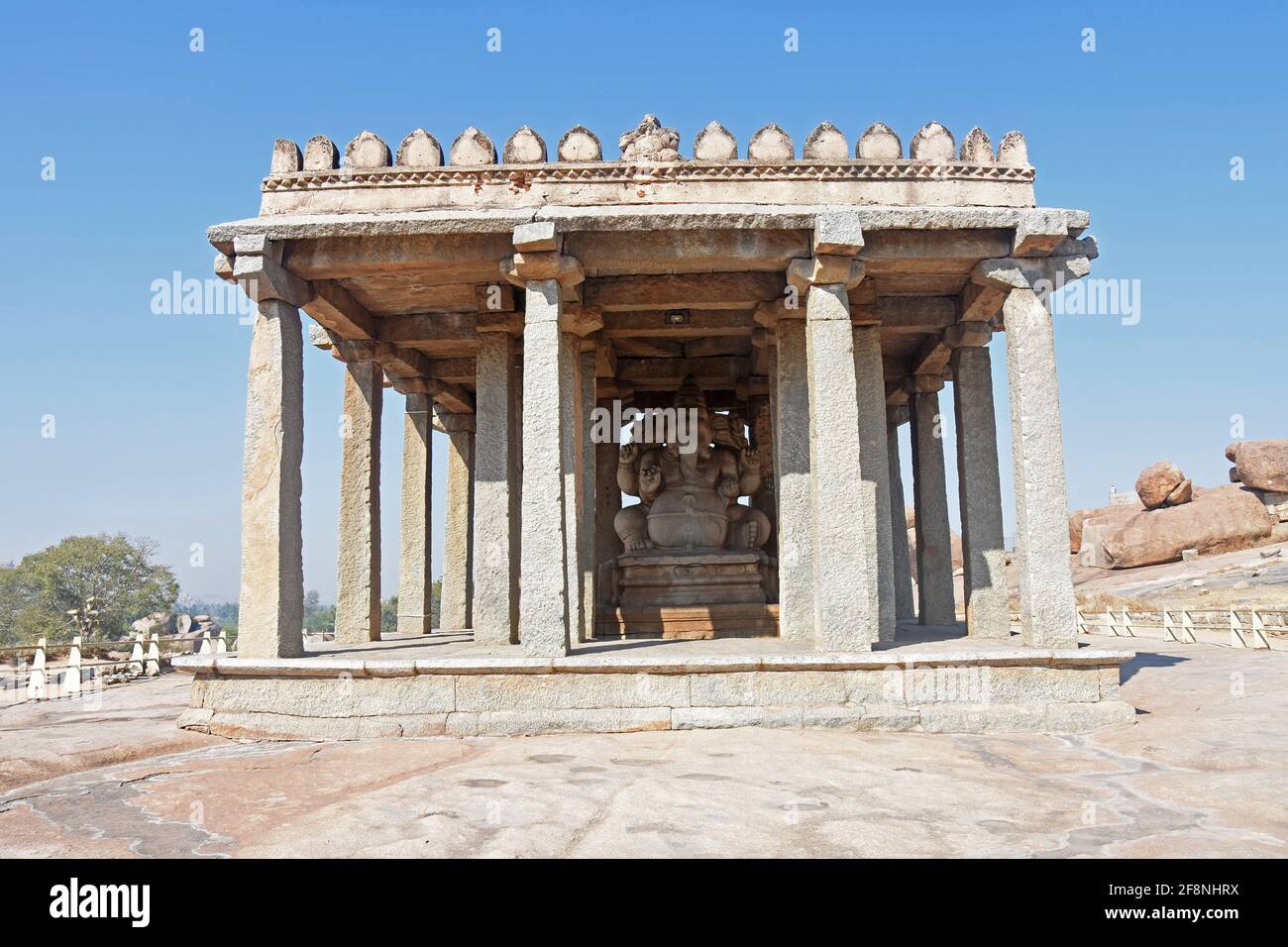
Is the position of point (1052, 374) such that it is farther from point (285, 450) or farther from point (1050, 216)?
point (285, 450)

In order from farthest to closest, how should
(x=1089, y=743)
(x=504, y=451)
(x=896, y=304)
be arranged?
1. (x=896, y=304)
2. (x=504, y=451)
3. (x=1089, y=743)

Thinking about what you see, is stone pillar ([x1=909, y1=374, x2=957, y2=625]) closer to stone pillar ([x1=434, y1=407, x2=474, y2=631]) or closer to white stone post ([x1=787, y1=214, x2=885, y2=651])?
white stone post ([x1=787, y1=214, x2=885, y2=651])

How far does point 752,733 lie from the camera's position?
8758 mm

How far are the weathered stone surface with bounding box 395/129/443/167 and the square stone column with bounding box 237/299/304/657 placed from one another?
86.9 inches

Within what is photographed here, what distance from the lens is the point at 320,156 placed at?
34.4 ft

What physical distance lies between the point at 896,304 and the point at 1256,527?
109 feet

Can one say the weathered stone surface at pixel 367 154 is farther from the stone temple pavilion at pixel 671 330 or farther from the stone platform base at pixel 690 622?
the stone platform base at pixel 690 622

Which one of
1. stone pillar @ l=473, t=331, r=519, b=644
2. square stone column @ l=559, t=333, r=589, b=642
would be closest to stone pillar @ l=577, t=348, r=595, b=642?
square stone column @ l=559, t=333, r=589, b=642

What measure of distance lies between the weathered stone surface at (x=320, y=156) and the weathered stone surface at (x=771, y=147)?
487cm

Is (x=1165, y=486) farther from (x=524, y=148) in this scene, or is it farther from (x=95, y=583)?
(x=95, y=583)

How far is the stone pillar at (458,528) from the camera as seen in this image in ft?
55.8

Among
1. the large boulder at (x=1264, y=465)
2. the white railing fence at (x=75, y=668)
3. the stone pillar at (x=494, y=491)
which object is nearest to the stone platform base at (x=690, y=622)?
the stone pillar at (x=494, y=491)
